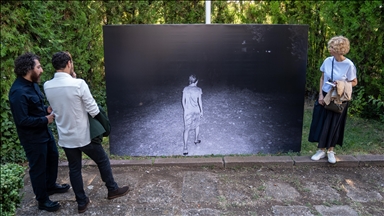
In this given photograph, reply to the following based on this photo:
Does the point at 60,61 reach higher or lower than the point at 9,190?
higher

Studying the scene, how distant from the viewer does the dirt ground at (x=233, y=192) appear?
3.43m

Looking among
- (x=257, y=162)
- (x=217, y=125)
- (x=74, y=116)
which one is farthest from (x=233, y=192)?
(x=74, y=116)

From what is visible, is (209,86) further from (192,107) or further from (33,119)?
(33,119)

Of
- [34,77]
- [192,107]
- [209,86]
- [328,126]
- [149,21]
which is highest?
[149,21]

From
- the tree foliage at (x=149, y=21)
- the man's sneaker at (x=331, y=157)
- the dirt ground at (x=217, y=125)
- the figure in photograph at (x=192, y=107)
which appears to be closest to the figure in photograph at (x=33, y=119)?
the tree foliage at (x=149, y=21)

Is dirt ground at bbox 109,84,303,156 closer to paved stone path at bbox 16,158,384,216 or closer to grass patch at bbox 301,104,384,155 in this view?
paved stone path at bbox 16,158,384,216

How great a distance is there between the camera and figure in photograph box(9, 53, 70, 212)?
9.96 ft

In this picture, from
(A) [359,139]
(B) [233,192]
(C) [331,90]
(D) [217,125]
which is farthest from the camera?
(A) [359,139]

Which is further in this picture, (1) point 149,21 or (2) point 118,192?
(1) point 149,21

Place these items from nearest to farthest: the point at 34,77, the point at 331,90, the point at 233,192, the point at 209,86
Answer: the point at 34,77 < the point at 233,192 < the point at 331,90 < the point at 209,86

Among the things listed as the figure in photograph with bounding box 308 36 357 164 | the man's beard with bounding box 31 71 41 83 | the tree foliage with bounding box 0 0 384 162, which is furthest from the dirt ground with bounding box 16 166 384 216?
the tree foliage with bounding box 0 0 384 162

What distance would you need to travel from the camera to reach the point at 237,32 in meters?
4.49

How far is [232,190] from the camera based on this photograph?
382 centimetres

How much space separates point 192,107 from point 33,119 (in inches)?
86.0
